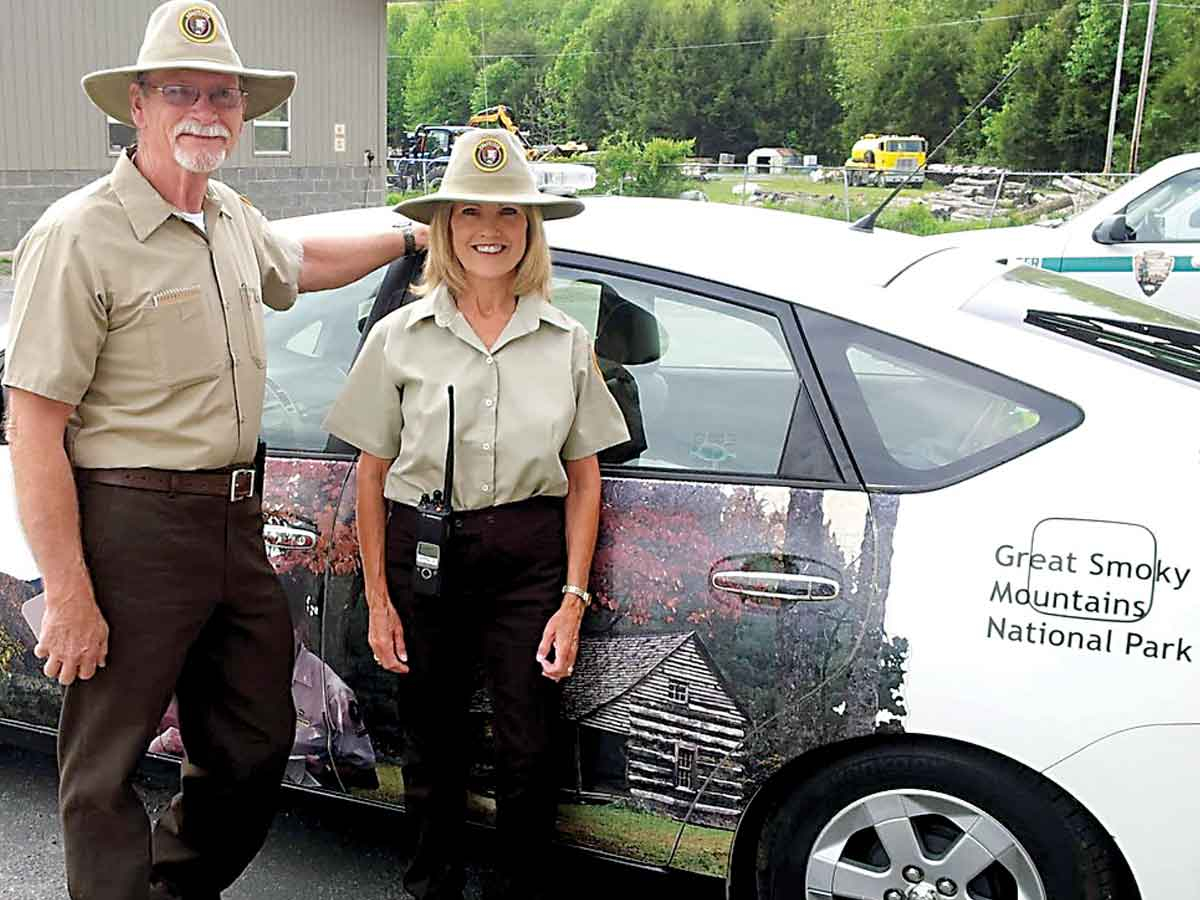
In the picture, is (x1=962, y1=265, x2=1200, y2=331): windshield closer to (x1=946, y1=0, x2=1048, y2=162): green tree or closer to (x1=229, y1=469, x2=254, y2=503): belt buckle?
(x1=229, y1=469, x2=254, y2=503): belt buckle

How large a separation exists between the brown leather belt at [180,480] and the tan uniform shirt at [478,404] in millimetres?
211

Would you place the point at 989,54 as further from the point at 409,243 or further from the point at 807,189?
the point at 409,243

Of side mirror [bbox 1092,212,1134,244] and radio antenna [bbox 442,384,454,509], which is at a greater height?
side mirror [bbox 1092,212,1134,244]

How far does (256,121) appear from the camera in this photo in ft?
65.1

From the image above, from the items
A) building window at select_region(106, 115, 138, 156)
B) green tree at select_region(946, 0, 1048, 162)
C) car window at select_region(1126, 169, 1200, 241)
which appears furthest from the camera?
green tree at select_region(946, 0, 1048, 162)

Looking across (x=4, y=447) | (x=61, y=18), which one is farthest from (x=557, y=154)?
(x=4, y=447)

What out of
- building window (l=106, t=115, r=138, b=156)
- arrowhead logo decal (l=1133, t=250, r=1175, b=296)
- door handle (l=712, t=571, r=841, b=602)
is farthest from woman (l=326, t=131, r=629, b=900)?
building window (l=106, t=115, r=138, b=156)

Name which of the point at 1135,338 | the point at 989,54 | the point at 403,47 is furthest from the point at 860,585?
the point at 403,47

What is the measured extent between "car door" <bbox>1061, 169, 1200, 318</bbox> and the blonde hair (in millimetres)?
5368

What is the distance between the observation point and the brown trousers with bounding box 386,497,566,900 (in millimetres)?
2570

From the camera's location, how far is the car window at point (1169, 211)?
7.34 metres

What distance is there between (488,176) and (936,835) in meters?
1.53

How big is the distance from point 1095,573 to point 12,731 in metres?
2.62

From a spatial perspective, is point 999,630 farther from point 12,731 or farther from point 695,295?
point 12,731
